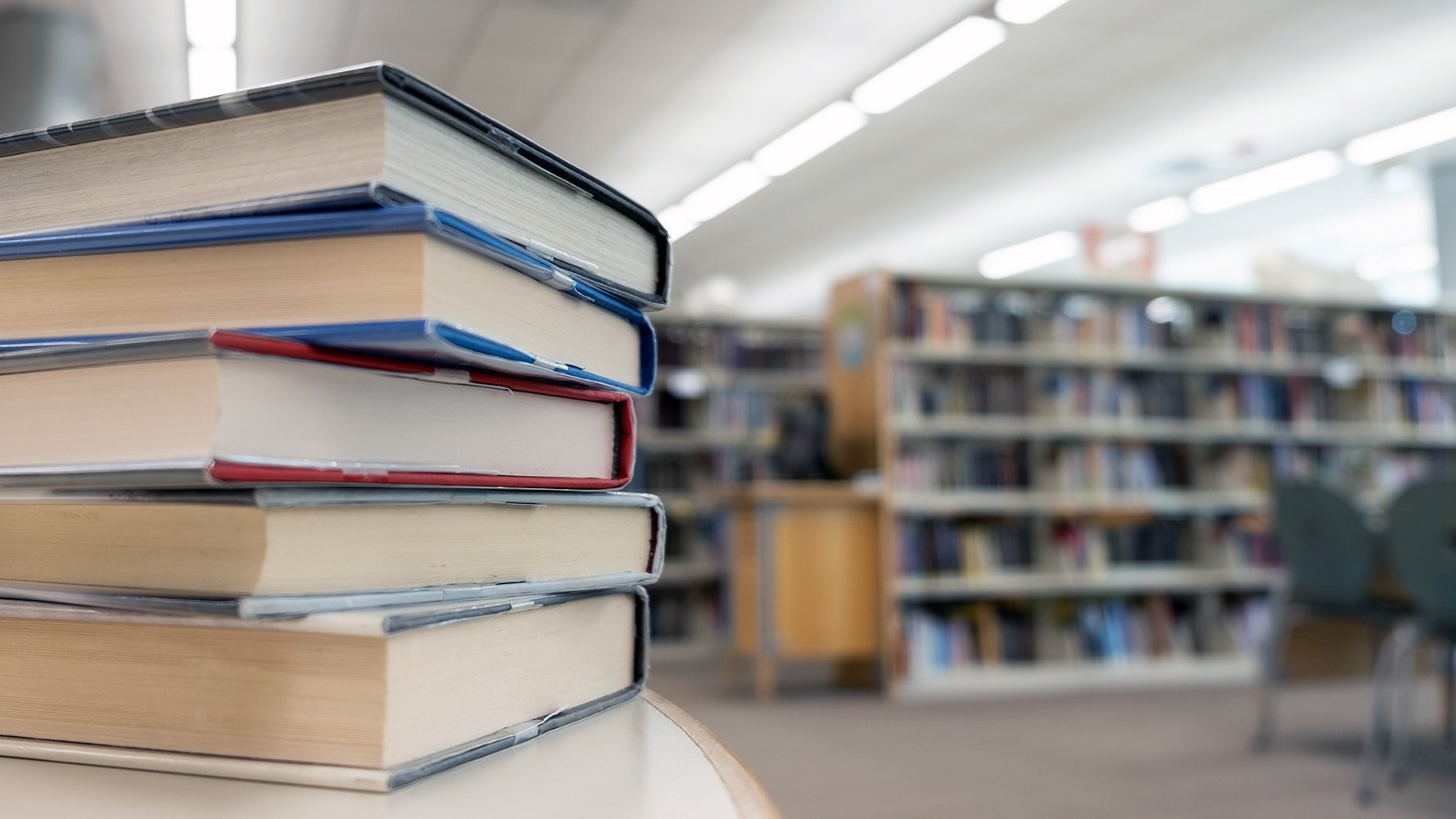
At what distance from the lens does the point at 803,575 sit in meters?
4.25

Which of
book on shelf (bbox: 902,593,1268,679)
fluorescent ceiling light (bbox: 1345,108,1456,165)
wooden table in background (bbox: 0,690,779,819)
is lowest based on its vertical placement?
book on shelf (bbox: 902,593,1268,679)

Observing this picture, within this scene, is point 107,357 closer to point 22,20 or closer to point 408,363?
point 408,363

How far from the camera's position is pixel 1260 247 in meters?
5.68

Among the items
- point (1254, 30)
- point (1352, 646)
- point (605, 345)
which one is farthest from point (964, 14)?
point (605, 345)

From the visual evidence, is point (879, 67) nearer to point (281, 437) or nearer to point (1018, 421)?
point (1018, 421)

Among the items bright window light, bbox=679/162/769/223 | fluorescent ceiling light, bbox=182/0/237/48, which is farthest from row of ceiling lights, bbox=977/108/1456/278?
fluorescent ceiling light, bbox=182/0/237/48

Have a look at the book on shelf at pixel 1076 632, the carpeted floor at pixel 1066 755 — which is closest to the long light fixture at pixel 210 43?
the carpeted floor at pixel 1066 755

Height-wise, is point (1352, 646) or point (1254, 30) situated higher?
point (1254, 30)

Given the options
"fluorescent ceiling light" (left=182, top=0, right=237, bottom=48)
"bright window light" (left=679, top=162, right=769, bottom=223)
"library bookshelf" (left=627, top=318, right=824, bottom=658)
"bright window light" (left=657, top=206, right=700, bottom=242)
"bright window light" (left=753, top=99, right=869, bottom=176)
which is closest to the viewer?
"fluorescent ceiling light" (left=182, top=0, right=237, bottom=48)

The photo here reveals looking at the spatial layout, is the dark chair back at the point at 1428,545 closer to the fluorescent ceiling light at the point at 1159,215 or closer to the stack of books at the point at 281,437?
the stack of books at the point at 281,437

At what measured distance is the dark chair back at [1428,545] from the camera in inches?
105

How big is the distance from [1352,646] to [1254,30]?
303 cm

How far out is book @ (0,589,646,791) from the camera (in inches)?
14.3

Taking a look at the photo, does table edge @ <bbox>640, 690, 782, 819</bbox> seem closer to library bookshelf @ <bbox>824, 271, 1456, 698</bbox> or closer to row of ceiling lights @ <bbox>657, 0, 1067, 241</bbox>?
row of ceiling lights @ <bbox>657, 0, 1067, 241</bbox>
